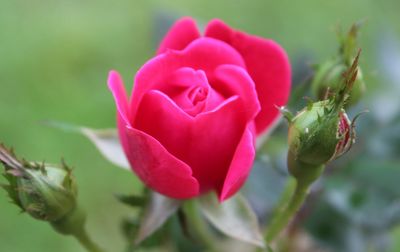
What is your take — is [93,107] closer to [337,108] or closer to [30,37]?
[30,37]

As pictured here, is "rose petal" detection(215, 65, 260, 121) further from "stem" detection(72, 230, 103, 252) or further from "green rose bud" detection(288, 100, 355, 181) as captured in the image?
"stem" detection(72, 230, 103, 252)

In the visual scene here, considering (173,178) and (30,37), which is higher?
(173,178)

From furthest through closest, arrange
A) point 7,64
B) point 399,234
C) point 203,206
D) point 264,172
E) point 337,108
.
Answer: point 7,64, point 399,234, point 264,172, point 203,206, point 337,108

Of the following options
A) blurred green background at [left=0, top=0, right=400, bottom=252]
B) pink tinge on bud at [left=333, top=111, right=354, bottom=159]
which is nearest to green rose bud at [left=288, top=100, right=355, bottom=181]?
pink tinge on bud at [left=333, top=111, right=354, bottom=159]

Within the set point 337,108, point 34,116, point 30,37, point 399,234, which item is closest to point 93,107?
point 34,116

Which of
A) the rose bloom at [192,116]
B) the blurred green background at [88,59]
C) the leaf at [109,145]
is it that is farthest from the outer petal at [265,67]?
the blurred green background at [88,59]
